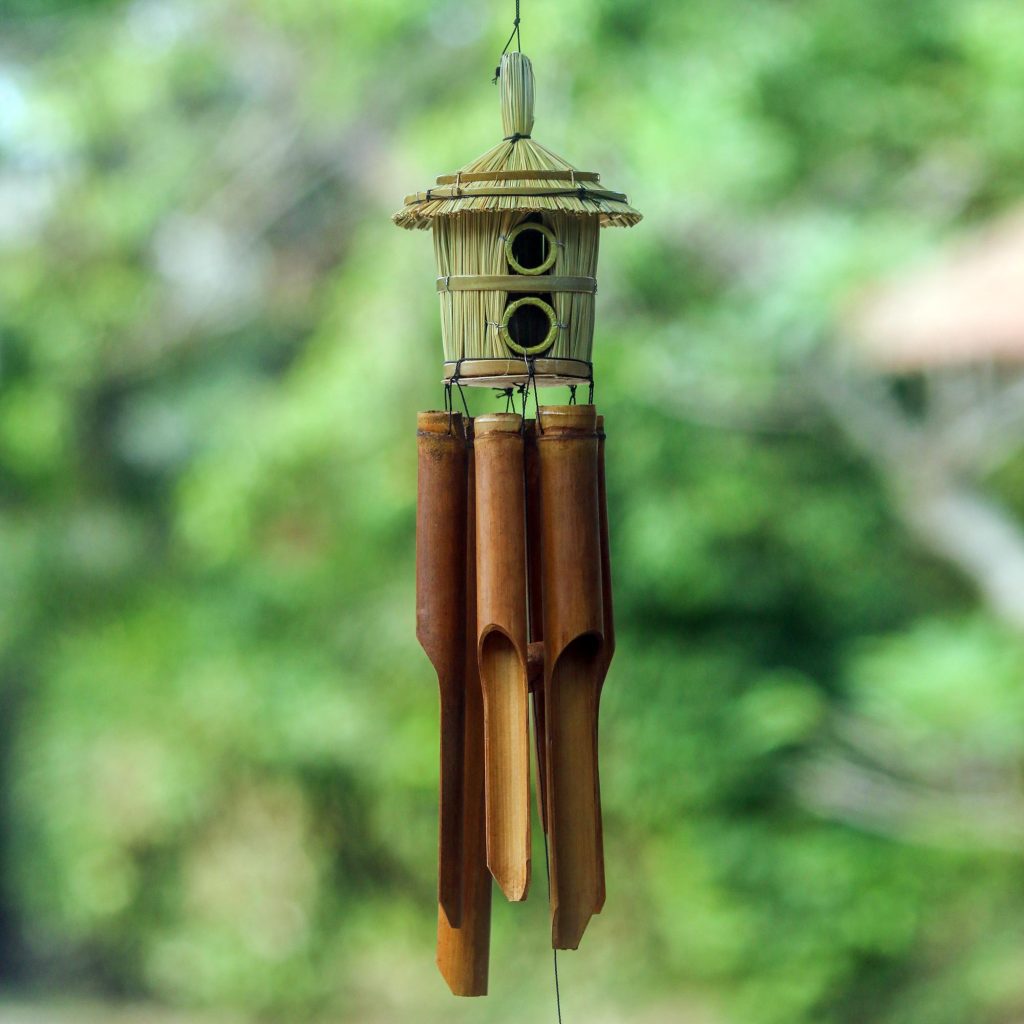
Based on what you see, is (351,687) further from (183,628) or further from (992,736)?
(992,736)

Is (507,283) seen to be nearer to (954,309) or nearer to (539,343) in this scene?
(539,343)

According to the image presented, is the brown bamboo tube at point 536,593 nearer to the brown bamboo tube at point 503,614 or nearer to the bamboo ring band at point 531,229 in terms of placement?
the brown bamboo tube at point 503,614

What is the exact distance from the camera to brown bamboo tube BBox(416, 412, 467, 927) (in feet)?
5.30

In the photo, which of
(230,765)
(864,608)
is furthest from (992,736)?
(230,765)

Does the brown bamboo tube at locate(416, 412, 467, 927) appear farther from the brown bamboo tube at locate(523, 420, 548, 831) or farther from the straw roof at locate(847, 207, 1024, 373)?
the straw roof at locate(847, 207, 1024, 373)

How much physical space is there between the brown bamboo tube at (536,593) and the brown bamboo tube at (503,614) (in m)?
0.04

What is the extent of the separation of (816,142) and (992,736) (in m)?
2.15

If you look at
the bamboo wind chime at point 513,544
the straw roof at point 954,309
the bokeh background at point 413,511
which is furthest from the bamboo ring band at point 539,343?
the bokeh background at point 413,511

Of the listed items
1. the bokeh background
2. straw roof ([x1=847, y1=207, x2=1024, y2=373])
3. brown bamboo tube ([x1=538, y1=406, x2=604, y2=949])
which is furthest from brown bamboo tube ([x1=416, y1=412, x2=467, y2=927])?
the bokeh background

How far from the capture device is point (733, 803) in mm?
5109

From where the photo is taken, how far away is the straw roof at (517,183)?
5.35ft

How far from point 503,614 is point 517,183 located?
1.56 feet

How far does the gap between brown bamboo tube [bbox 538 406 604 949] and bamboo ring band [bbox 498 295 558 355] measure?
0.13 m

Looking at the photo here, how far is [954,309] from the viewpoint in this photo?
4.12 meters
